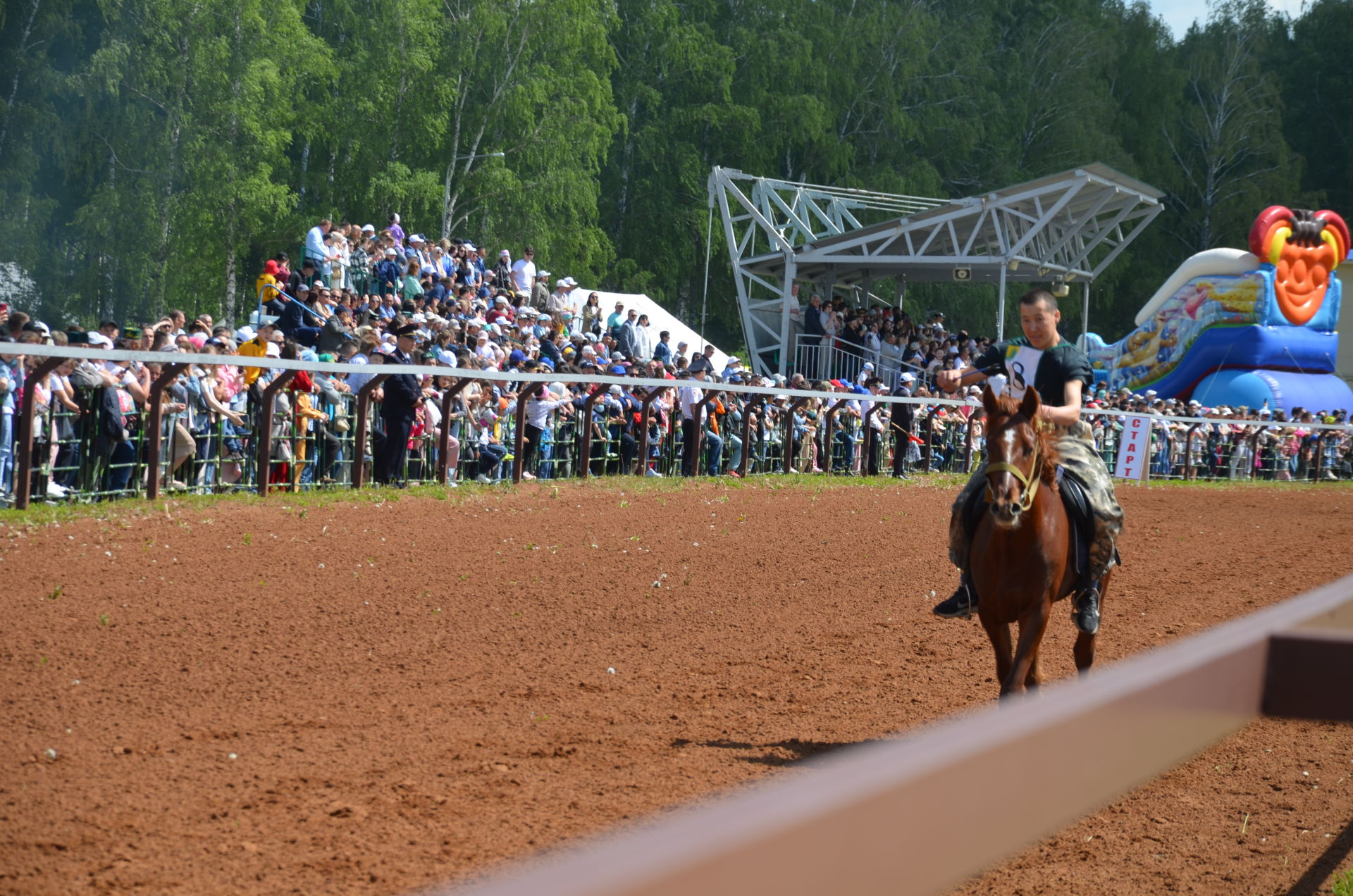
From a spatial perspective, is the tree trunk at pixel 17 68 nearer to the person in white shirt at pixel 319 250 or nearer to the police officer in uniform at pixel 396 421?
the person in white shirt at pixel 319 250

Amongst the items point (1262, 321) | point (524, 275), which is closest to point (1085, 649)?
point (524, 275)

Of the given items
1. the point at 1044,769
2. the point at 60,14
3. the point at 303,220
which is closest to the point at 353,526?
the point at 1044,769

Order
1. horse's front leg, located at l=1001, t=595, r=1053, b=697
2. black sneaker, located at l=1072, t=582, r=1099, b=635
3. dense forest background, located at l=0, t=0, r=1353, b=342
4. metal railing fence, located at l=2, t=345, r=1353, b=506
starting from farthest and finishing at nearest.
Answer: dense forest background, located at l=0, t=0, r=1353, b=342 < metal railing fence, located at l=2, t=345, r=1353, b=506 < black sneaker, located at l=1072, t=582, r=1099, b=635 < horse's front leg, located at l=1001, t=595, r=1053, b=697

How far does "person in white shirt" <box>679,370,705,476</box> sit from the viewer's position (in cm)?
1947

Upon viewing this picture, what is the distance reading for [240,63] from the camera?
120 ft

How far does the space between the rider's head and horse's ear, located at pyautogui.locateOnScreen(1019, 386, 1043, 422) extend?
2.55ft

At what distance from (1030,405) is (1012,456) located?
0.37 meters

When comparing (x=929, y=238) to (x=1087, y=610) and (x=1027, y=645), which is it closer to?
(x=1087, y=610)

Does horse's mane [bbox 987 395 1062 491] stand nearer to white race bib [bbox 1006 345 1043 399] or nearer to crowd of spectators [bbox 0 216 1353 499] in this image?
white race bib [bbox 1006 345 1043 399]

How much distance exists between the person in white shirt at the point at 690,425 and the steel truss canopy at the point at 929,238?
14.5 meters

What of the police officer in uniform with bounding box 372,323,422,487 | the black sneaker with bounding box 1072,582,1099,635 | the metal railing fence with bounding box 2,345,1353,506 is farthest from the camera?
the police officer in uniform with bounding box 372,323,422,487

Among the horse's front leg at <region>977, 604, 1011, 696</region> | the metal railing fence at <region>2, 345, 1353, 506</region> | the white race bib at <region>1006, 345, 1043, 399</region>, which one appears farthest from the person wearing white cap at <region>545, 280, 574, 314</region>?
the horse's front leg at <region>977, 604, 1011, 696</region>

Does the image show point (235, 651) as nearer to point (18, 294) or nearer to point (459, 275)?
point (459, 275)

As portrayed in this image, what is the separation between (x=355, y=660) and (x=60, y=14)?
39527 mm
